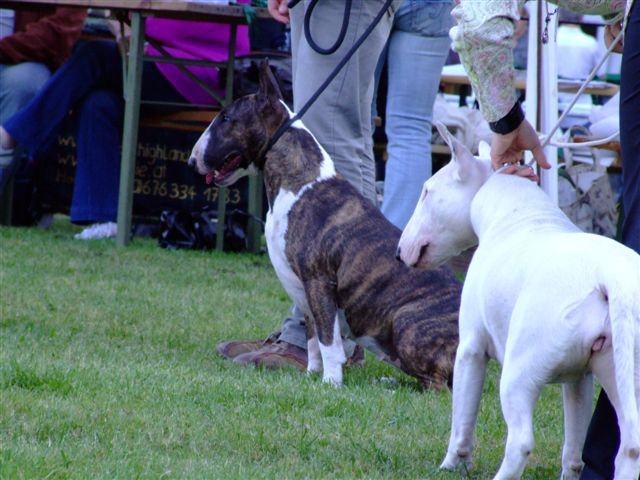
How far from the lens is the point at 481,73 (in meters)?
3.08

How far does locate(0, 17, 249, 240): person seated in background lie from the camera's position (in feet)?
28.0

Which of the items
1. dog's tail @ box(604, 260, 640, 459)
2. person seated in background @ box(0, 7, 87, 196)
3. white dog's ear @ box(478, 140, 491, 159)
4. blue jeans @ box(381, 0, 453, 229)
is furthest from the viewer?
person seated in background @ box(0, 7, 87, 196)

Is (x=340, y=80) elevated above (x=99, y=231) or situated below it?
above

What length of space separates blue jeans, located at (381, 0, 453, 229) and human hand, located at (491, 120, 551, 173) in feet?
9.41

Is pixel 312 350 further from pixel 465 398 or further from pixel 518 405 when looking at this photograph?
pixel 518 405

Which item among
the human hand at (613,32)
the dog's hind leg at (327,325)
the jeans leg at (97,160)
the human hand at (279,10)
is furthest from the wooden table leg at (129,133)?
the human hand at (613,32)

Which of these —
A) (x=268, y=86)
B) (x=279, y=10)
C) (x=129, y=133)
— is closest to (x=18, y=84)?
(x=129, y=133)

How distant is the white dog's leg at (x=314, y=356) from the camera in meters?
4.80

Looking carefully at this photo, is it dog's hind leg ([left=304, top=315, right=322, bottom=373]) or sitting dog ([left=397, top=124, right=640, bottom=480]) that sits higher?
sitting dog ([left=397, top=124, right=640, bottom=480])

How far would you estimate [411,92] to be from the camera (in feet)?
20.9

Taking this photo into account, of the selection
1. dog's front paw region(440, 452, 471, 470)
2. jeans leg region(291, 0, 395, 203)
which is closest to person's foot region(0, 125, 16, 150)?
jeans leg region(291, 0, 395, 203)

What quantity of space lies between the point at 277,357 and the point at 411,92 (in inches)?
81.0

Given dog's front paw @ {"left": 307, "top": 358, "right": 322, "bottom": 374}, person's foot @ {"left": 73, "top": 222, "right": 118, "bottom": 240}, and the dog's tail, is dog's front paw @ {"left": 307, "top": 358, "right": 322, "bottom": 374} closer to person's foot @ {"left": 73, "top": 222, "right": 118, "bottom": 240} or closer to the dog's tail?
the dog's tail

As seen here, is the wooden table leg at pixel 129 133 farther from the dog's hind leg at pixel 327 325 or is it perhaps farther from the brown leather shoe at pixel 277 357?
the dog's hind leg at pixel 327 325
